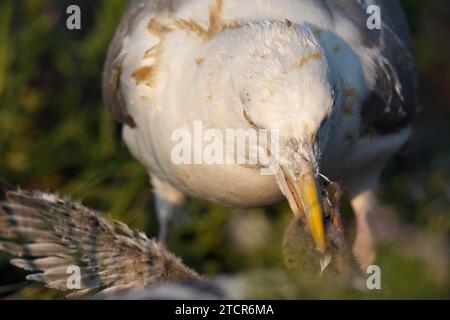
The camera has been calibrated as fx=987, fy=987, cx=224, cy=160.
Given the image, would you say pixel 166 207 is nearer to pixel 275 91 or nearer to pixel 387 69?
pixel 387 69

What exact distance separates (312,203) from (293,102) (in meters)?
0.30

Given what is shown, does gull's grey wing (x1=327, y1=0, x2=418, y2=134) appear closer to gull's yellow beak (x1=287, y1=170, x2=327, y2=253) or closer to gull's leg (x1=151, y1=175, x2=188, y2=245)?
gull's yellow beak (x1=287, y1=170, x2=327, y2=253)

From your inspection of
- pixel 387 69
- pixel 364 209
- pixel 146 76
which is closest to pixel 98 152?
pixel 146 76

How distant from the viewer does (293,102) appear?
2.84 meters

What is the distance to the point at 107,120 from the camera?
477cm

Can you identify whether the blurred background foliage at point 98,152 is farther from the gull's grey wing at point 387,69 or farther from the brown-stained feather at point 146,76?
the brown-stained feather at point 146,76

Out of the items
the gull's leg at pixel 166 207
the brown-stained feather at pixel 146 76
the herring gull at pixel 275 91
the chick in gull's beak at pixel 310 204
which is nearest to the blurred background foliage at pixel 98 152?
the gull's leg at pixel 166 207

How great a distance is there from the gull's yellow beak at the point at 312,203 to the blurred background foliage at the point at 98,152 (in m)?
1.05

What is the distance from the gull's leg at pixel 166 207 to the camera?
14.1ft

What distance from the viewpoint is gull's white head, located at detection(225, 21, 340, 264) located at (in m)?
2.84

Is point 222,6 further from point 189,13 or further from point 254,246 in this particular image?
point 254,246

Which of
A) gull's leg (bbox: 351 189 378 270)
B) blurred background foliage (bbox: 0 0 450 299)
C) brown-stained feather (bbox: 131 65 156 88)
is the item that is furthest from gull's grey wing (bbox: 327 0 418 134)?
brown-stained feather (bbox: 131 65 156 88)
